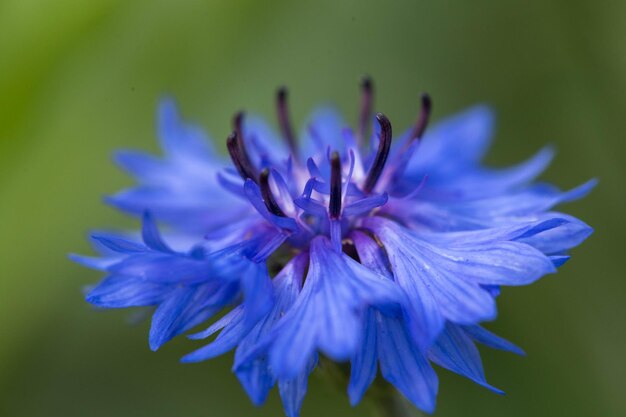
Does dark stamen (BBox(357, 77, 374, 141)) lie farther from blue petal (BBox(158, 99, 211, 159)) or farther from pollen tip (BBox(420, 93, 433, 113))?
blue petal (BBox(158, 99, 211, 159))

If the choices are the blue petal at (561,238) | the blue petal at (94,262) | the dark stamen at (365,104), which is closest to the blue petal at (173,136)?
the dark stamen at (365,104)

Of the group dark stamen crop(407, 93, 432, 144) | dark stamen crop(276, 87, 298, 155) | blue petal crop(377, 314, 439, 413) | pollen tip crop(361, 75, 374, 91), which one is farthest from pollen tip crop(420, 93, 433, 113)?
blue petal crop(377, 314, 439, 413)

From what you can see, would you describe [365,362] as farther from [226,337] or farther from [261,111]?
[261,111]

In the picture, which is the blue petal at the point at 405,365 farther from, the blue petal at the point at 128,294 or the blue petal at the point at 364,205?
the blue petal at the point at 128,294

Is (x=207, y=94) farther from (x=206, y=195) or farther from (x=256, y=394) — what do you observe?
(x=256, y=394)

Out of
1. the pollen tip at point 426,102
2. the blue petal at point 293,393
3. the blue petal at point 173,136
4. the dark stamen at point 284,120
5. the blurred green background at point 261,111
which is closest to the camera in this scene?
the blue petal at point 293,393

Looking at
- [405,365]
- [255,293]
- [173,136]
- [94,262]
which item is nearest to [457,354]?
[405,365]

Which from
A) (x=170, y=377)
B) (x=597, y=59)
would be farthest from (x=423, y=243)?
(x=170, y=377)
